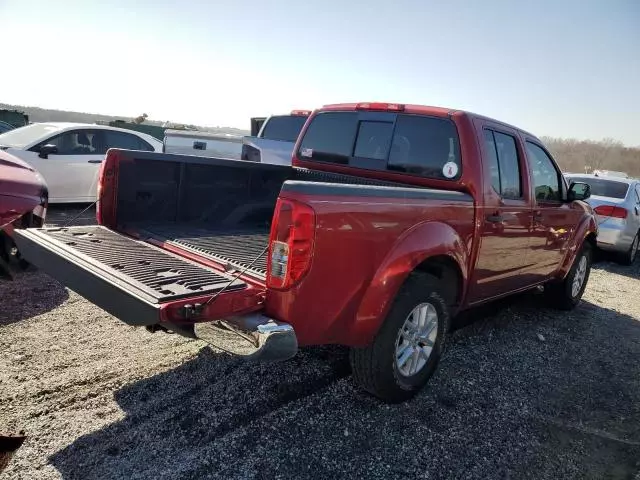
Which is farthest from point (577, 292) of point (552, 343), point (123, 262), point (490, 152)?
point (123, 262)

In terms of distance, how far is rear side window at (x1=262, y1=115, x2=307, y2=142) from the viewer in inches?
→ 412

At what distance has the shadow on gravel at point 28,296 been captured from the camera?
418 centimetres

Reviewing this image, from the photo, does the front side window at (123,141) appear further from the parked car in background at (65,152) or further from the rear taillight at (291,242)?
the rear taillight at (291,242)

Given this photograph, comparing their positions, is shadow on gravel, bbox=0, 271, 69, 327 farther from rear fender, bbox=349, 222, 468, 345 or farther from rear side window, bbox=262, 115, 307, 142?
rear side window, bbox=262, 115, 307, 142

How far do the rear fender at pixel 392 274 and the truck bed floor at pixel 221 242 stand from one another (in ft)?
2.05

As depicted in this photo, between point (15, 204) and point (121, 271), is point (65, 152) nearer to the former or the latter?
point (15, 204)

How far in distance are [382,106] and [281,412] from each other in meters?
2.58

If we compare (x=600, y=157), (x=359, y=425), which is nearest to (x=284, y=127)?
(x=359, y=425)

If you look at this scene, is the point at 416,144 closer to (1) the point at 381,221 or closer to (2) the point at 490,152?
(2) the point at 490,152

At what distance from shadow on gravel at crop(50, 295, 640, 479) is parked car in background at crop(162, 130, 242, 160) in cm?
646

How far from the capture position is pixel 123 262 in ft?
9.31

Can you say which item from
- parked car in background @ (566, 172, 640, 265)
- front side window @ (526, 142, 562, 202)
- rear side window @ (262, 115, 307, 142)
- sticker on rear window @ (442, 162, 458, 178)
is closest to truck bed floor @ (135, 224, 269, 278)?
sticker on rear window @ (442, 162, 458, 178)

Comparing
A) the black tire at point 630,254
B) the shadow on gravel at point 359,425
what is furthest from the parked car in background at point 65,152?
the black tire at point 630,254

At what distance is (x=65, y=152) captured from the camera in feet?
27.9
